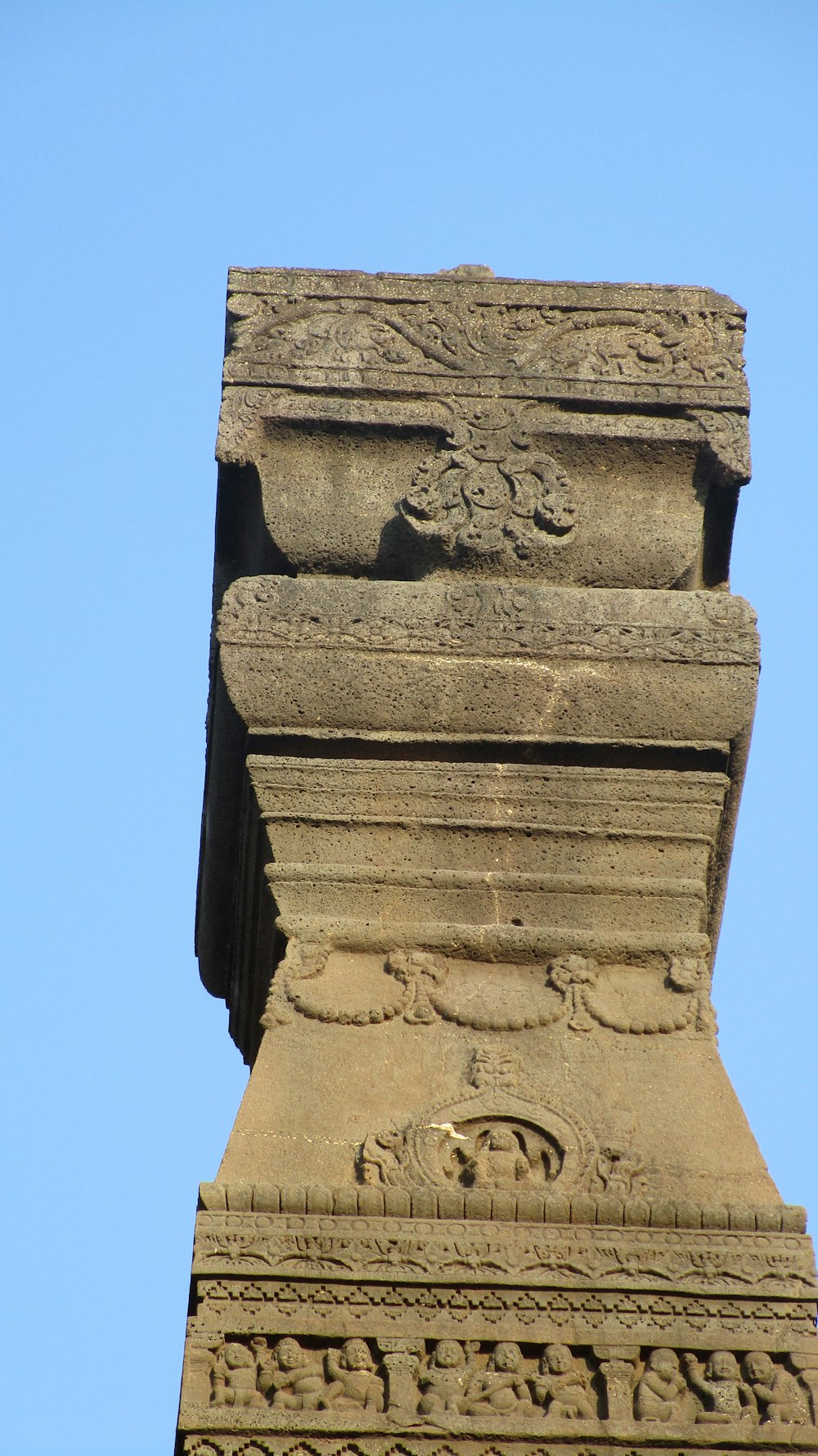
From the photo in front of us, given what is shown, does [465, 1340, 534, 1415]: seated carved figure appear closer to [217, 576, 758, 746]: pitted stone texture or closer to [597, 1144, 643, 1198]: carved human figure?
[597, 1144, 643, 1198]: carved human figure

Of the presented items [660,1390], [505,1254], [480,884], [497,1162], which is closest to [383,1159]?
[497,1162]

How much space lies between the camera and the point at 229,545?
7.62 metres

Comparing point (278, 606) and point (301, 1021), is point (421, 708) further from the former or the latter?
point (301, 1021)

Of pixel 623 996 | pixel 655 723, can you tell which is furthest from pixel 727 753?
pixel 623 996

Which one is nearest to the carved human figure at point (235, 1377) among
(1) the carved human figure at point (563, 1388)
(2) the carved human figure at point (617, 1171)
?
(1) the carved human figure at point (563, 1388)

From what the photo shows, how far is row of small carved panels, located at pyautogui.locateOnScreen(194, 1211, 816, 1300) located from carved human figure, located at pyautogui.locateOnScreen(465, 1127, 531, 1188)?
15cm

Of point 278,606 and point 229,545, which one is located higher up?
point 229,545

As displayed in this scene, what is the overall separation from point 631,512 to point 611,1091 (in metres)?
1.96

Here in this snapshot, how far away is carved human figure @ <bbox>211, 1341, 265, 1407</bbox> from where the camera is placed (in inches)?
209

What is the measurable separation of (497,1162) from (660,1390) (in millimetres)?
694

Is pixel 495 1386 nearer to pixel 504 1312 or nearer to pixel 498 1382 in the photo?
pixel 498 1382

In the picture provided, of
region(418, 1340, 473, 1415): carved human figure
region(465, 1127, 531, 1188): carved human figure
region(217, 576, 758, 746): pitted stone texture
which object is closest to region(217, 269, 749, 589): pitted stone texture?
region(217, 576, 758, 746): pitted stone texture

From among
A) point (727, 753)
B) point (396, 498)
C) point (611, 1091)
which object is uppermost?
point (396, 498)

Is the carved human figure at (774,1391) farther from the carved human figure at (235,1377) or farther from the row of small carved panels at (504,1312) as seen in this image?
the carved human figure at (235,1377)
